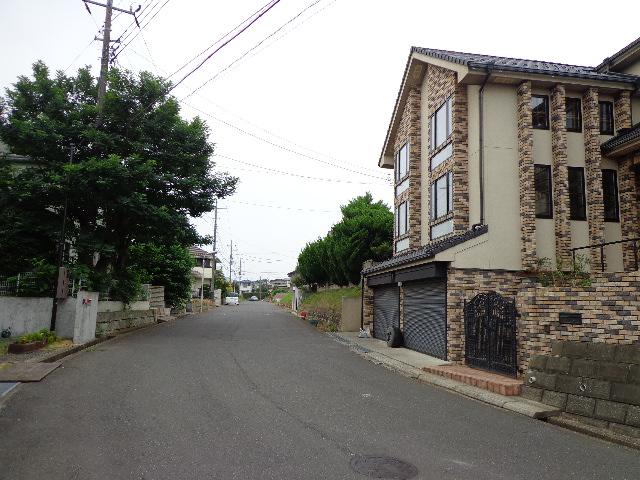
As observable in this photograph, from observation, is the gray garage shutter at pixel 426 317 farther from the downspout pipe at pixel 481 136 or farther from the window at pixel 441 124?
the window at pixel 441 124

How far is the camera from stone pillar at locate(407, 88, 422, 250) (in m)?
17.6

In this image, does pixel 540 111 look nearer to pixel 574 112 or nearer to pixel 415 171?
pixel 574 112

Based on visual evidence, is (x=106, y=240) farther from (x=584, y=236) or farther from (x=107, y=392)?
(x=584, y=236)

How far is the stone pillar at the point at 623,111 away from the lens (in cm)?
1407

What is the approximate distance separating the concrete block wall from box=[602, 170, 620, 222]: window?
774cm

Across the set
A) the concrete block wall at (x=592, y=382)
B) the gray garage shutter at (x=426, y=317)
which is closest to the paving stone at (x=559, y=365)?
the concrete block wall at (x=592, y=382)

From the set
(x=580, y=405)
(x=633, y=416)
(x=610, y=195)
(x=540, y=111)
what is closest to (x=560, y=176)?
(x=610, y=195)

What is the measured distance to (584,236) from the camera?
44.2 feet

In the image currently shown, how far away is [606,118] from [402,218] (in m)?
7.95

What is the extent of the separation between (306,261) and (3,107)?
938 inches

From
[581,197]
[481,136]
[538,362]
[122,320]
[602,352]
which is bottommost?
[122,320]

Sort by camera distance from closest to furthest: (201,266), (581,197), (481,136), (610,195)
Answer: (481,136) < (581,197) < (610,195) < (201,266)

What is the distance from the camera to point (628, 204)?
536 inches

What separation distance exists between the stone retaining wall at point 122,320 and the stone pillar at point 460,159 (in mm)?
13530
